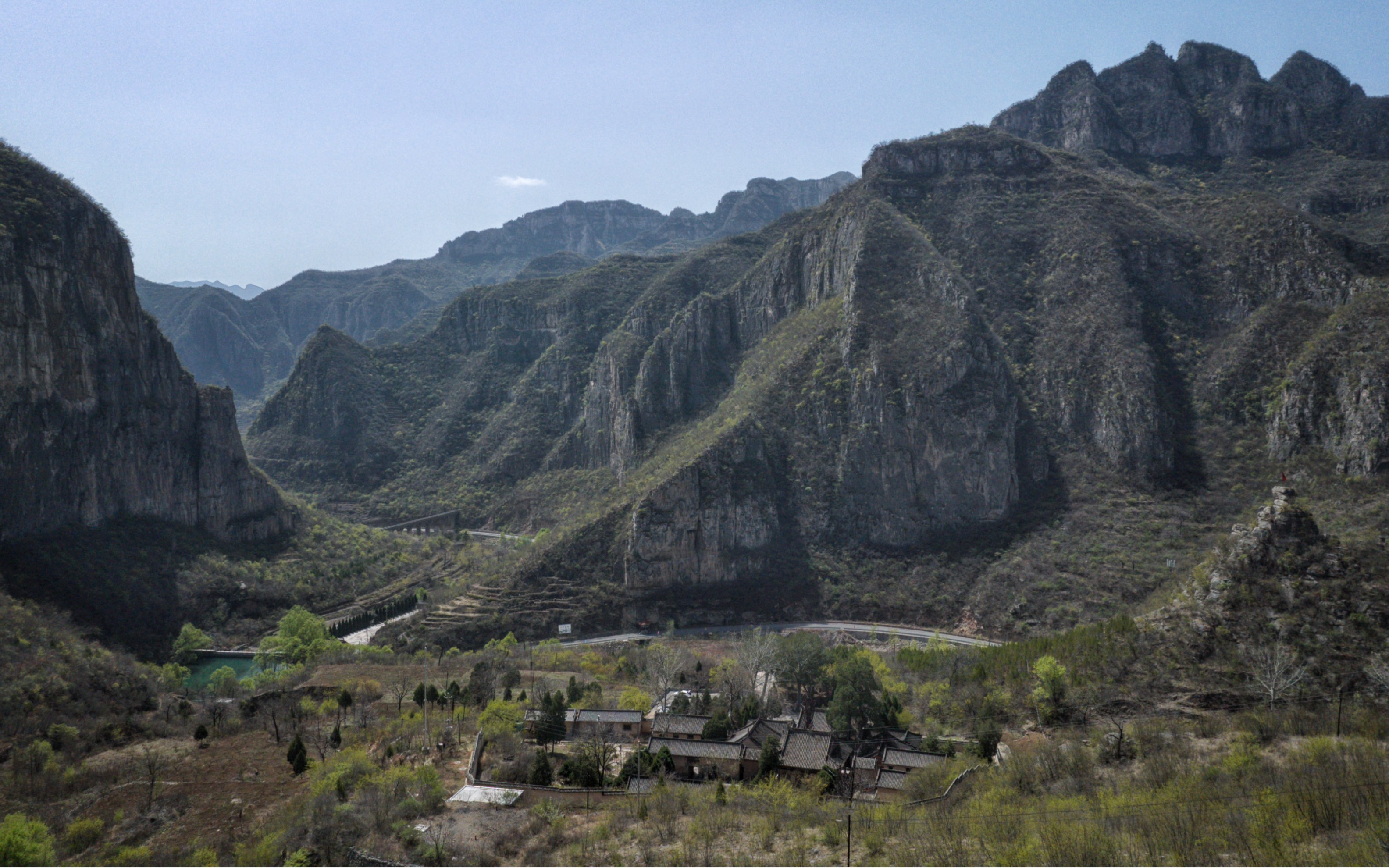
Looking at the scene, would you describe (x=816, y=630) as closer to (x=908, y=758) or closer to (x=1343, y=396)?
(x=908, y=758)

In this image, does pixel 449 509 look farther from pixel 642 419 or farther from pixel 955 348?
pixel 955 348

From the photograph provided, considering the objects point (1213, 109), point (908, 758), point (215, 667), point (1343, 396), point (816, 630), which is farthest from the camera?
point (1213, 109)

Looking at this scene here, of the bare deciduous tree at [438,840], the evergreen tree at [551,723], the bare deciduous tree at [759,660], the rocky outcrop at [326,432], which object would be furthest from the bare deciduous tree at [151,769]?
the rocky outcrop at [326,432]

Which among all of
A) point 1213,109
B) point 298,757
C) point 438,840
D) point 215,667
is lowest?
point 215,667

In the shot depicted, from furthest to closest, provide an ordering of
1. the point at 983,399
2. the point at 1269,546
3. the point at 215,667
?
the point at 983,399, the point at 215,667, the point at 1269,546

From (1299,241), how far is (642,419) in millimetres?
116547

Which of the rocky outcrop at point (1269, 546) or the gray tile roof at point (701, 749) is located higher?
the rocky outcrop at point (1269, 546)

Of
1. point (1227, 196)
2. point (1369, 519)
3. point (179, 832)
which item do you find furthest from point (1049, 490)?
point (179, 832)

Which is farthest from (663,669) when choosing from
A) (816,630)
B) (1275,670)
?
(1275,670)

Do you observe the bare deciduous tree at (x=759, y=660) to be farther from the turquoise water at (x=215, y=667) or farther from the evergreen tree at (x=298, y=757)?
the turquoise water at (x=215, y=667)

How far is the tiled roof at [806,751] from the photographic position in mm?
44094

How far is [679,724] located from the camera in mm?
50969

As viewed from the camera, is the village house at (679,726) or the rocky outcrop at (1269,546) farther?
the village house at (679,726)

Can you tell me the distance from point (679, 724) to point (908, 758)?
16.3 metres
